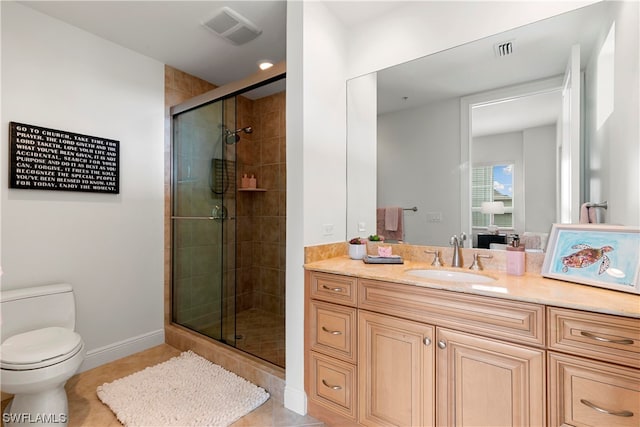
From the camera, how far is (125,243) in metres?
2.52

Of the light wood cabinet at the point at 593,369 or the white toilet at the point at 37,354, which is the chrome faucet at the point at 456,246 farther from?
the white toilet at the point at 37,354

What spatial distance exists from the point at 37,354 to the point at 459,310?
2053 mm

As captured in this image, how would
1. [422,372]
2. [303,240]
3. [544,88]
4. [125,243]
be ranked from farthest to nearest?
[125,243], [303,240], [544,88], [422,372]

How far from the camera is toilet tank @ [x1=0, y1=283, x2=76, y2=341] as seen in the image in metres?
1.77

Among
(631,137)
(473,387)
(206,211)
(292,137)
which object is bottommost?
(473,387)

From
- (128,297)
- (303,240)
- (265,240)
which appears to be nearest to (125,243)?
(128,297)

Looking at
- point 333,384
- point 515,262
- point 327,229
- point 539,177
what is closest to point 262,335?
point 333,384

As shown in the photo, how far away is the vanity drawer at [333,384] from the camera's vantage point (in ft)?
5.22

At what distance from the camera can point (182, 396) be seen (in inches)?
75.9

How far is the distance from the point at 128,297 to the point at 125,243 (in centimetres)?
46

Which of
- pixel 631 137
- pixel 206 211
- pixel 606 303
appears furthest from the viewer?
pixel 206 211

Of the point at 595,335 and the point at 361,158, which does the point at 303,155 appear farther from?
the point at 595,335

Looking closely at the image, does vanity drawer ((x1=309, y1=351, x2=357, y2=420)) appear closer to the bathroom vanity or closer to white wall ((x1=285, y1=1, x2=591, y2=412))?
the bathroom vanity

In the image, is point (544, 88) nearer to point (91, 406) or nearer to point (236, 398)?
point (236, 398)
